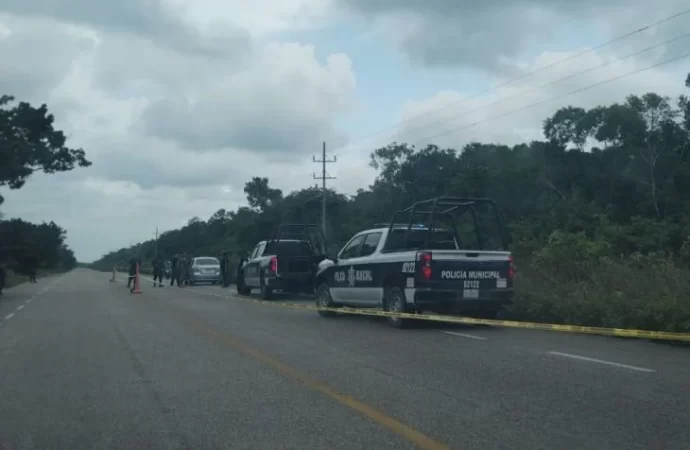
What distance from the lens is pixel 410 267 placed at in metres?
15.0

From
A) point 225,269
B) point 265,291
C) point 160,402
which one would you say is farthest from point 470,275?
point 225,269

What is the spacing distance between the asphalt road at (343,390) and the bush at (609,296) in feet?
2.45

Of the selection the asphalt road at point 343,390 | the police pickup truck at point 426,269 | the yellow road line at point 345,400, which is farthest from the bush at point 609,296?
the yellow road line at point 345,400

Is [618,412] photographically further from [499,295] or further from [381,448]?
[499,295]

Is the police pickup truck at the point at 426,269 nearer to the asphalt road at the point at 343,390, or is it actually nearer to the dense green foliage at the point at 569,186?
the asphalt road at the point at 343,390

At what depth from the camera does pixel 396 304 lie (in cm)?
1560

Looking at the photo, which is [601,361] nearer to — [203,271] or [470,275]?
[470,275]

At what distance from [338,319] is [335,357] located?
267 inches

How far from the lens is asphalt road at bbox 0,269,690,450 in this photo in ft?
22.4

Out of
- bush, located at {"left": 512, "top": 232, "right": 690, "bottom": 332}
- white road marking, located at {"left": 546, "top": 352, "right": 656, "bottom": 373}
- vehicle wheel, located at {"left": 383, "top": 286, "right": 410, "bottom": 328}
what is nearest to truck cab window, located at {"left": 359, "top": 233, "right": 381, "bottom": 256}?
vehicle wheel, located at {"left": 383, "top": 286, "right": 410, "bottom": 328}

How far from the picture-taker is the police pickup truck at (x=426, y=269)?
48.6ft

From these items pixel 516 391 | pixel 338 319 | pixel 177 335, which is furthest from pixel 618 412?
pixel 338 319

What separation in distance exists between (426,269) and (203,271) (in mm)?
31064

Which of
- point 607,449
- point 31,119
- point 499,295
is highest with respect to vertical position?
point 31,119
